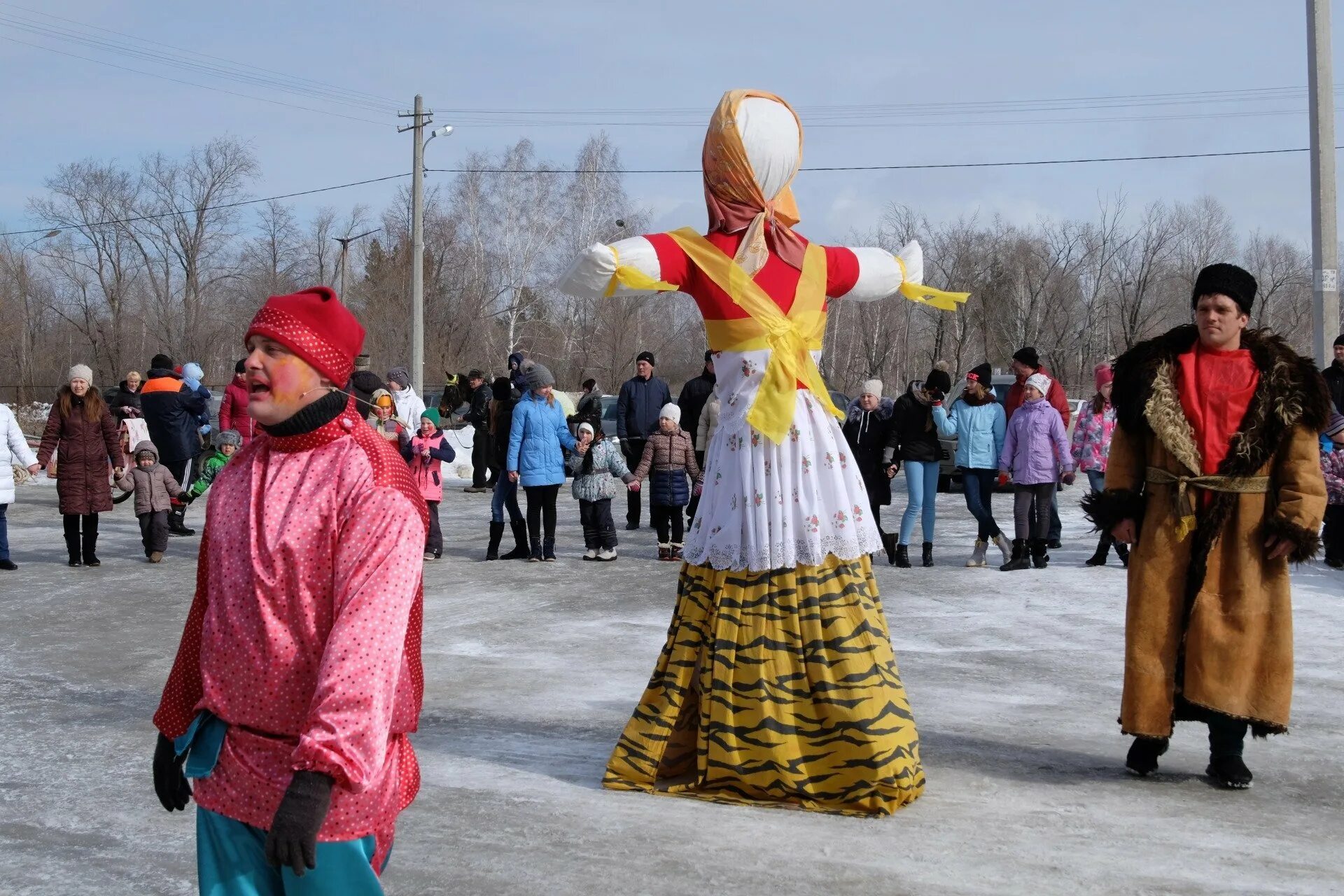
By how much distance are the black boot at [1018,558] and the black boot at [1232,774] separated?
6.49 meters

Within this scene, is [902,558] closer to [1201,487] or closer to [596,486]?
[596,486]

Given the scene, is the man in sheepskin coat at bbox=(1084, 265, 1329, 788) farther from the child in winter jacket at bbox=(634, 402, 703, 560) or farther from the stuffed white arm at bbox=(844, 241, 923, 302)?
the child in winter jacket at bbox=(634, 402, 703, 560)

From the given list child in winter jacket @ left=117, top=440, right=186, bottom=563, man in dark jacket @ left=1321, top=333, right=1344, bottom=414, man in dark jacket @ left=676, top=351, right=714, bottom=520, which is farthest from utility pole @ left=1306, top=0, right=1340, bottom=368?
child in winter jacket @ left=117, top=440, right=186, bottom=563

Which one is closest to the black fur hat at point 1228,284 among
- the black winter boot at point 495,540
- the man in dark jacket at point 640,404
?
the black winter boot at point 495,540

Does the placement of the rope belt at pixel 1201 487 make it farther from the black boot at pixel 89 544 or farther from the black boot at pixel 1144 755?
the black boot at pixel 89 544

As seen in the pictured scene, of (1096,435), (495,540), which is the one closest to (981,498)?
(1096,435)

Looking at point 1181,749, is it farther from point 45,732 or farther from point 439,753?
point 45,732

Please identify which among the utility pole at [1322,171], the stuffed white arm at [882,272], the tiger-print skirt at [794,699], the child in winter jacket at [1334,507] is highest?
the utility pole at [1322,171]

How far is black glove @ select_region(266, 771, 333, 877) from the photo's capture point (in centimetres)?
248

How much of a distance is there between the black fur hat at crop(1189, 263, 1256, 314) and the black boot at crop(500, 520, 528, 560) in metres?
8.11

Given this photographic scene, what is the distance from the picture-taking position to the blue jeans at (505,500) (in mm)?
12688

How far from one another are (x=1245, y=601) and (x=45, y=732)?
5.15m

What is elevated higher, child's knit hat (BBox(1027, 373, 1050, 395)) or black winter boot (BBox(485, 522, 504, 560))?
child's knit hat (BBox(1027, 373, 1050, 395))

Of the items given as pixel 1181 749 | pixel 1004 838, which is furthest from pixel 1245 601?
pixel 1004 838
